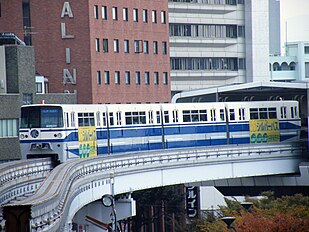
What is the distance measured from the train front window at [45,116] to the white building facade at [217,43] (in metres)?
41.8

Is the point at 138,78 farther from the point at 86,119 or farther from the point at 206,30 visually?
the point at 86,119

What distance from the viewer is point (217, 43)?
89.4 m

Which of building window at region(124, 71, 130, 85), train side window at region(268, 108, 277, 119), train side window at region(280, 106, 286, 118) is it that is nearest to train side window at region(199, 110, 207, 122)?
train side window at region(268, 108, 277, 119)

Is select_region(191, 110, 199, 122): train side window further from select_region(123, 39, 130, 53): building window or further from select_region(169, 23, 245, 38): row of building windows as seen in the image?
select_region(169, 23, 245, 38): row of building windows

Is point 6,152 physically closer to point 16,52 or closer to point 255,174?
point 16,52

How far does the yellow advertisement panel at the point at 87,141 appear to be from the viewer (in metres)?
45.9

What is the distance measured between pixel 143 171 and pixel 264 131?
14973 mm

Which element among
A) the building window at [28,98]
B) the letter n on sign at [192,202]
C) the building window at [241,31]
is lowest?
the letter n on sign at [192,202]

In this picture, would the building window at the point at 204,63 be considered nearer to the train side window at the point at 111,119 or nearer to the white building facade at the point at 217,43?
the white building facade at the point at 217,43

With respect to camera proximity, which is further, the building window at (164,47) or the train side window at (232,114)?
the building window at (164,47)

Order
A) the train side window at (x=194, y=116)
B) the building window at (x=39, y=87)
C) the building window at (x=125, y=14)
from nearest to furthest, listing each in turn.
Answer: the train side window at (x=194, y=116) < the building window at (x=39, y=87) < the building window at (x=125, y=14)

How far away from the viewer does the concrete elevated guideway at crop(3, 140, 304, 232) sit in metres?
→ 25.5

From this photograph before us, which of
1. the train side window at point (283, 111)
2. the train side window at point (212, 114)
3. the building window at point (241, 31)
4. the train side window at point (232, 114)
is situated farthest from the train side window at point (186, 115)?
the building window at point (241, 31)

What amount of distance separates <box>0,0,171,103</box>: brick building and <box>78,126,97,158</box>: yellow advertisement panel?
76.6ft
